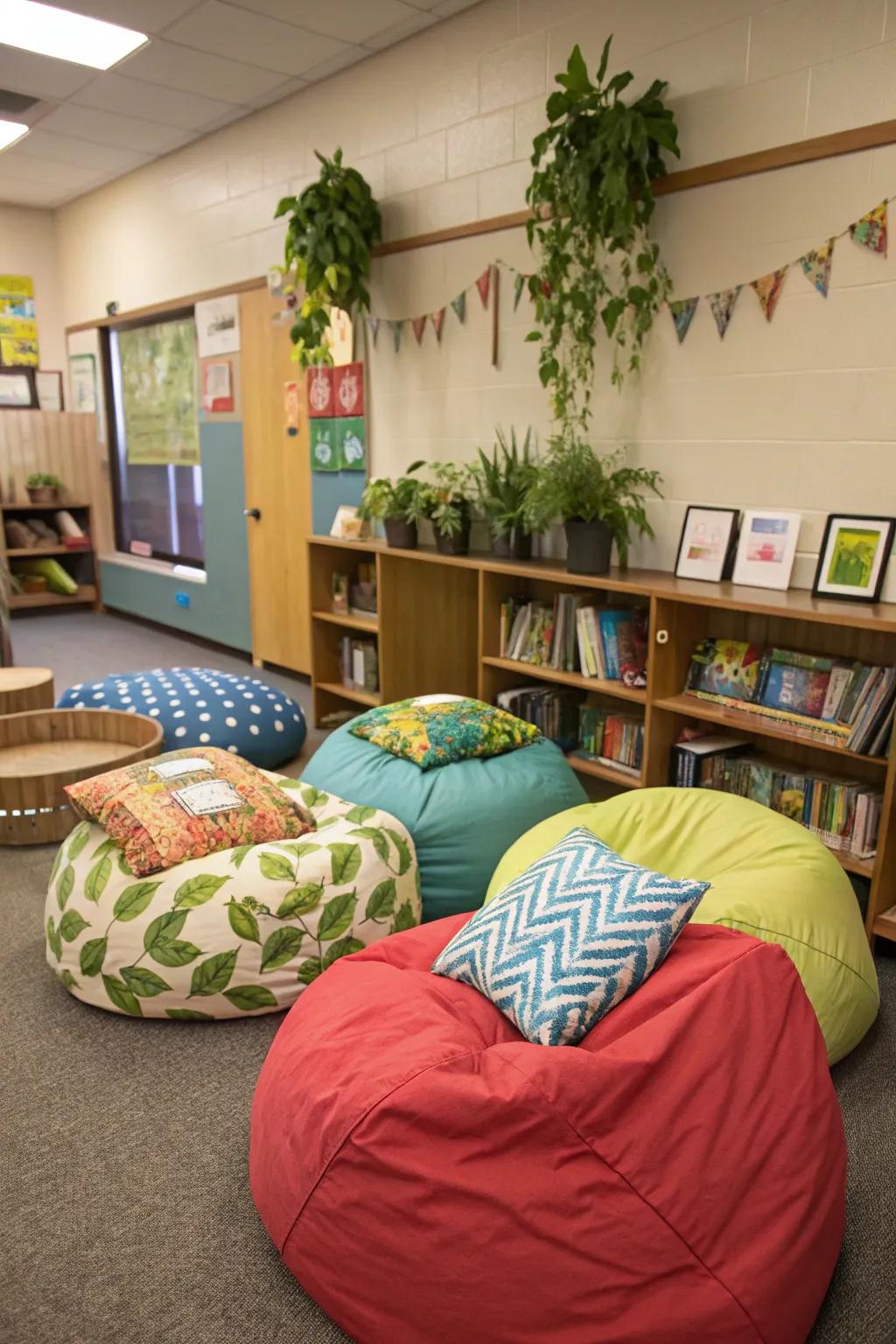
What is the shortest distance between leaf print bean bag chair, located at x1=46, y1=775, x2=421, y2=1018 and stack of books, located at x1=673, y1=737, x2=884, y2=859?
1088 mm

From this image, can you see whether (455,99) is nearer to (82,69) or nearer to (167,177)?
(82,69)

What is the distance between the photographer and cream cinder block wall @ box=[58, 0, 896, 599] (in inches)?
109

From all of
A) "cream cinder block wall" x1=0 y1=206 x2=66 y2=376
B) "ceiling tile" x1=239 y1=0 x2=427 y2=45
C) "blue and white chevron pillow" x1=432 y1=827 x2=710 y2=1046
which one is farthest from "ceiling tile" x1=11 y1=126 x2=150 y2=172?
"blue and white chevron pillow" x1=432 y1=827 x2=710 y2=1046

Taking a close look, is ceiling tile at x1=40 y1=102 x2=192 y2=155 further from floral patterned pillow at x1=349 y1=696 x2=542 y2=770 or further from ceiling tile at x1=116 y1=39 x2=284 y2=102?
floral patterned pillow at x1=349 y1=696 x2=542 y2=770

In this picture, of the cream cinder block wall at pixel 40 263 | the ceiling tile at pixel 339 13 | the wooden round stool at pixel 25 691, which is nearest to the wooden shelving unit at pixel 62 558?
the cream cinder block wall at pixel 40 263

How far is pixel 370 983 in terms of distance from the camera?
173 cm

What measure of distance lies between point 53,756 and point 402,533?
1564mm

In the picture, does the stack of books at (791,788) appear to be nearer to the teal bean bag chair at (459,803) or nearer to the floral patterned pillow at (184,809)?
the teal bean bag chair at (459,803)

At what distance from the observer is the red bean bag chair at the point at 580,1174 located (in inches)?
50.5

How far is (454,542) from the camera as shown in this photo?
3854 millimetres

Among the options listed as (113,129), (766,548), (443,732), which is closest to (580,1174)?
(443,732)

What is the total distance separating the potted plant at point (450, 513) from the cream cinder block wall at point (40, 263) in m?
4.92

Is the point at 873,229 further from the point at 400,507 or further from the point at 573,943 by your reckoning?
the point at 573,943

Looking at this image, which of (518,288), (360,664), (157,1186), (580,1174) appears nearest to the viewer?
(580,1174)
